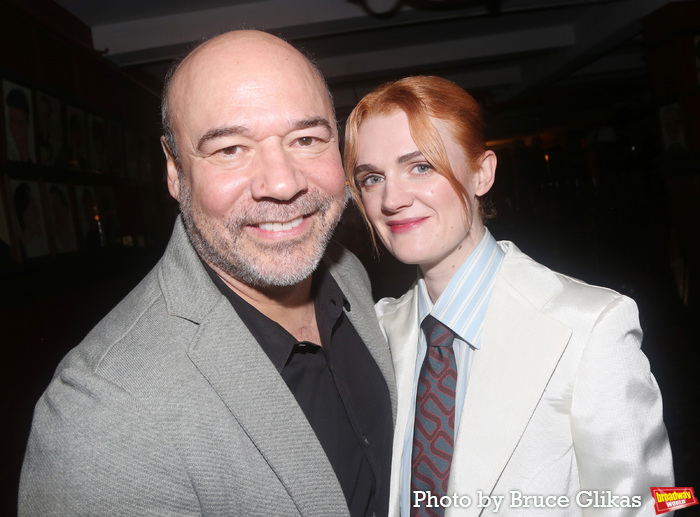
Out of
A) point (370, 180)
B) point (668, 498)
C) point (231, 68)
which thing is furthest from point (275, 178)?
point (668, 498)

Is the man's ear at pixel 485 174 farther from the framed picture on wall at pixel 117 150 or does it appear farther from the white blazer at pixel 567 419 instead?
the framed picture on wall at pixel 117 150

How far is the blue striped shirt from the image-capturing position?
4.38 ft

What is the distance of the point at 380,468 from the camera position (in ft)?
4.33

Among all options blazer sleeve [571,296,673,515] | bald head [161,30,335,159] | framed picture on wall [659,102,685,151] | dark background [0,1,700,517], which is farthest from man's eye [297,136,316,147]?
framed picture on wall [659,102,685,151]

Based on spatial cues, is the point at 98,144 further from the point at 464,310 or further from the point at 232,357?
the point at 464,310

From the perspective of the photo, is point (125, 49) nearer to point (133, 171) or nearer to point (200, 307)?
point (133, 171)

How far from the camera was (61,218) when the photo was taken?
2850 mm

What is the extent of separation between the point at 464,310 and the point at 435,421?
0.33 m

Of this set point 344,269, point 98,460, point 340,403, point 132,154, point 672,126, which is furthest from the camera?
point 672,126

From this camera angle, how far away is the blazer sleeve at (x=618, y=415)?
1124mm

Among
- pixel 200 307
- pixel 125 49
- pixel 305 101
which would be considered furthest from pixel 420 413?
pixel 125 49

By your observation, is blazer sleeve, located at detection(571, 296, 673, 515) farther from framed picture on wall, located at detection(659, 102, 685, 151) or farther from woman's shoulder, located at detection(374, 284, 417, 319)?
framed picture on wall, located at detection(659, 102, 685, 151)

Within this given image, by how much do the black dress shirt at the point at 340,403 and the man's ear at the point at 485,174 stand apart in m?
0.66

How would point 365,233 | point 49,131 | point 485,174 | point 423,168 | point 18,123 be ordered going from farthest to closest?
point 365,233, point 49,131, point 18,123, point 485,174, point 423,168
